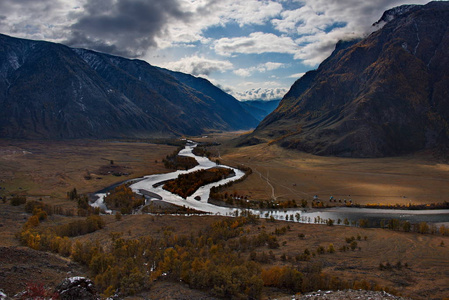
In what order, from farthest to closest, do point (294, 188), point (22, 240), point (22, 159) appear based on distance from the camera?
point (22, 159), point (294, 188), point (22, 240)

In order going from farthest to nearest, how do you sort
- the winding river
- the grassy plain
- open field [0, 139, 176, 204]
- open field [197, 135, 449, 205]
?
open field [0, 139, 176, 204] < open field [197, 135, 449, 205] < the winding river < the grassy plain

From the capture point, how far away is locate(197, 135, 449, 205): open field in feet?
277

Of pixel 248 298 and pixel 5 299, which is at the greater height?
pixel 5 299

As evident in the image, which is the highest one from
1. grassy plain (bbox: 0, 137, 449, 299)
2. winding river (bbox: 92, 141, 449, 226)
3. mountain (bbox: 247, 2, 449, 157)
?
mountain (bbox: 247, 2, 449, 157)

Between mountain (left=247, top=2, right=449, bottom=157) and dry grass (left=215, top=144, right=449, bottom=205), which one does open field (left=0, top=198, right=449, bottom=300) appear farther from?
mountain (left=247, top=2, right=449, bottom=157)

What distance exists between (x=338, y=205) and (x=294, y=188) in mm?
19202

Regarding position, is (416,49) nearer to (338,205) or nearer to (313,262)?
(338,205)

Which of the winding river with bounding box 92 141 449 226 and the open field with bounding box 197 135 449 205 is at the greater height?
the open field with bounding box 197 135 449 205

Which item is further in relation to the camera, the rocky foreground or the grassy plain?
the grassy plain

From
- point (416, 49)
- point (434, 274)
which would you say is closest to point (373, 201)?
point (434, 274)

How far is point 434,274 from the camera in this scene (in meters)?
37.1

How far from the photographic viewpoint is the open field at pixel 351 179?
84.5 meters

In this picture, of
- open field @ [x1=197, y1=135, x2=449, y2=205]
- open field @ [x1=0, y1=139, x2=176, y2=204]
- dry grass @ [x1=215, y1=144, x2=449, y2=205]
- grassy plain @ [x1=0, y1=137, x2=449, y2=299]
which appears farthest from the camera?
open field @ [x1=0, y1=139, x2=176, y2=204]

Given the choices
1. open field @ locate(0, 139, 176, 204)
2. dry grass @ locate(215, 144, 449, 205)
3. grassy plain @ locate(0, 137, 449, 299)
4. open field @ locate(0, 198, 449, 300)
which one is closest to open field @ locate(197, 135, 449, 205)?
dry grass @ locate(215, 144, 449, 205)
